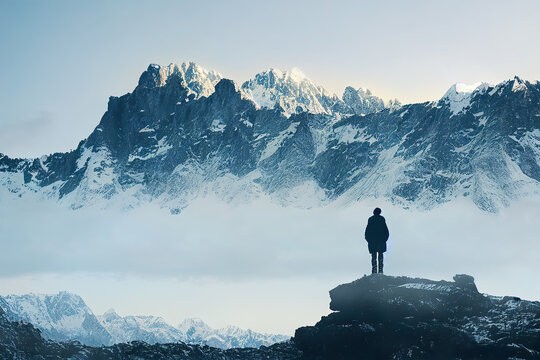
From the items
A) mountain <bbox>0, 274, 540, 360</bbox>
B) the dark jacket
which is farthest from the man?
mountain <bbox>0, 274, 540, 360</bbox>

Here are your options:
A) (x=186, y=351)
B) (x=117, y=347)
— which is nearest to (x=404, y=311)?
(x=186, y=351)

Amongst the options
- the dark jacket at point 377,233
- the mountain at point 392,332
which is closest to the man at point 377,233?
the dark jacket at point 377,233

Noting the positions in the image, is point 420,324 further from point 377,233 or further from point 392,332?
point 377,233

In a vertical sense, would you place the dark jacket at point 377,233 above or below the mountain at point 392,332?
above

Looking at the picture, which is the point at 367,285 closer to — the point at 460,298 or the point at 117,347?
the point at 460,298

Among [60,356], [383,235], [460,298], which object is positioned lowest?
[60,356]

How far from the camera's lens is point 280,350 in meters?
59.6

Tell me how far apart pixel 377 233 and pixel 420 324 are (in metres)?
7.68

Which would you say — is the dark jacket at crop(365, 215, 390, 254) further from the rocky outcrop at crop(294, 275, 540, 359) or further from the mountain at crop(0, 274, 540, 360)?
the rocky outcrop at crop(294, 275, 540, 359)

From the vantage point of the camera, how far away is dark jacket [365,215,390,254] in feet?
198

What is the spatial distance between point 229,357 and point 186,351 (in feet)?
8.77

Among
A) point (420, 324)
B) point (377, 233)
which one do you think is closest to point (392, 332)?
point (420, 324)

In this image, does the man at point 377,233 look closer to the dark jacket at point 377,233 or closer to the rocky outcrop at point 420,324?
the dark jacket at point 377,233

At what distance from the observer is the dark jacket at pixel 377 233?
198ft
